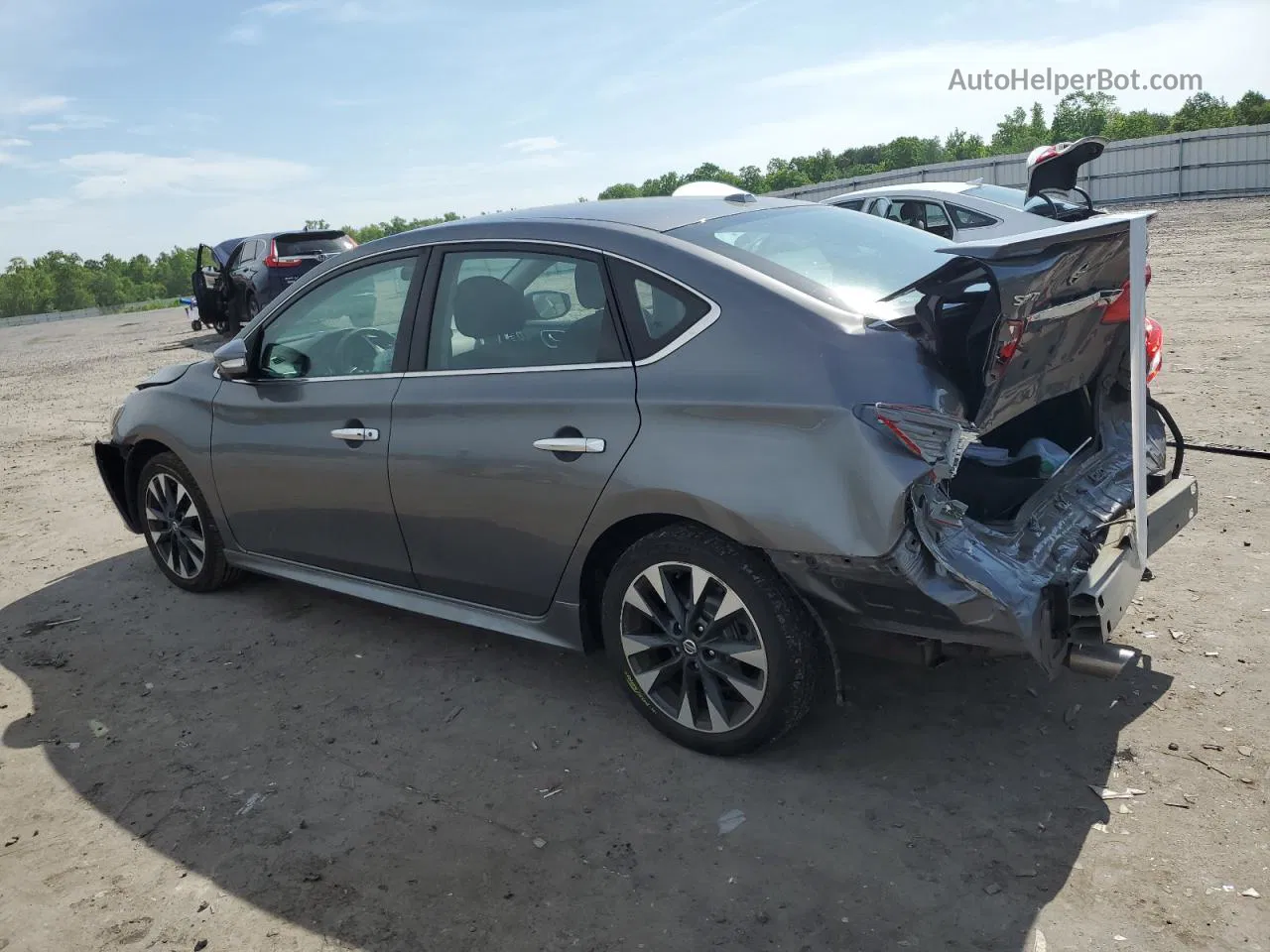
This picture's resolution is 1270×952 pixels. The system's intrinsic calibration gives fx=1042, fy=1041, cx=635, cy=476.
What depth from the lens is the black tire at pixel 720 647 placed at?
3.23 metres

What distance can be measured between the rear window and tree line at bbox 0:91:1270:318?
3662 centimetres

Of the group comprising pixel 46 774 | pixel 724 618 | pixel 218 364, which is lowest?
pixel 46 774

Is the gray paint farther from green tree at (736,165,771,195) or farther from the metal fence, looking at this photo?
green tree at (736,165,771,195)

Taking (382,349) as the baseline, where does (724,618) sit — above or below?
below

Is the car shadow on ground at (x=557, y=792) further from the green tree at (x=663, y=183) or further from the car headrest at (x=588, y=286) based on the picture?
the green tree at (x=663, y=183)

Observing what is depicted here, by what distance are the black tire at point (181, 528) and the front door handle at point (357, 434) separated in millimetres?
1278

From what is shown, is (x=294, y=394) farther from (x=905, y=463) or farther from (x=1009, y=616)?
(x=1009, y=616)

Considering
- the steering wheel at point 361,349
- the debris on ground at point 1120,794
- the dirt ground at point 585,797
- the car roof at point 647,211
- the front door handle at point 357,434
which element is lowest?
the debris on ground at point 1120,794

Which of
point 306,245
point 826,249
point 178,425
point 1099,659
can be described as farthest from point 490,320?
point 306,245

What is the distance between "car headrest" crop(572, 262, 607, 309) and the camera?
362 centimetres

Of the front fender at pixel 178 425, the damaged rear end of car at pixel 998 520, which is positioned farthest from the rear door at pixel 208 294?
the damaged rear end of car at pixel 998 520

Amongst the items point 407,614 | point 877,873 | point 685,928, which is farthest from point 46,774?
point 877,873

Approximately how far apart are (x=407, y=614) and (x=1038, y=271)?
129 inches

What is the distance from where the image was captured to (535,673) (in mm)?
4320
